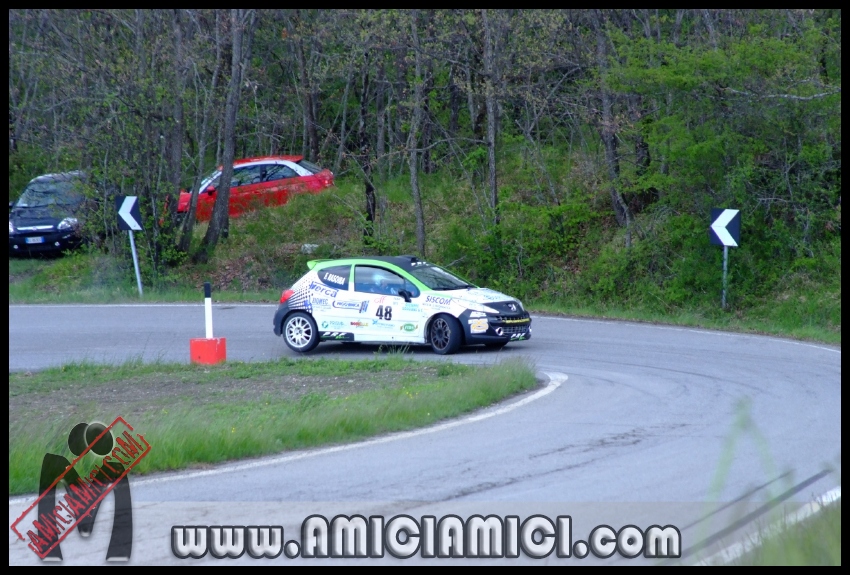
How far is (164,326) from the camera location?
65.5ft

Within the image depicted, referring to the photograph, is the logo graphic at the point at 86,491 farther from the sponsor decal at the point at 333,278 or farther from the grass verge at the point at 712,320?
the grass verge at the point at 712,320

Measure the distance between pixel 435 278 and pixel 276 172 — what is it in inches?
611

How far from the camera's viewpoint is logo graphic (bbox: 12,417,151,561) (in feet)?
19.4

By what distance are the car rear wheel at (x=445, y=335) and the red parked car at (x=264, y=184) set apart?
15.6 m

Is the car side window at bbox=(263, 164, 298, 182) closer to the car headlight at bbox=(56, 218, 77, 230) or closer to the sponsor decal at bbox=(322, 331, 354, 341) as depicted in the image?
the car headlight at bbox=(56, 218, 77, 230)

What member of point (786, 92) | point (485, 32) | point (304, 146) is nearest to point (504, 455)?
point (786, 92)

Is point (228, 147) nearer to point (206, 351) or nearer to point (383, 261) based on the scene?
point (383, 261)

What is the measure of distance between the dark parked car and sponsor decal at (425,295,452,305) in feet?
50.4

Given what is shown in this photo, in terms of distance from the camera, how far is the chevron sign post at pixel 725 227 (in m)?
20.6

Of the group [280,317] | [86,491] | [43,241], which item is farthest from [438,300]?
[43,241]

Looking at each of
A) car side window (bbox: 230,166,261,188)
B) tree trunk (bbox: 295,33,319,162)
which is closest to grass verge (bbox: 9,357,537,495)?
car side window (bbox: 230,166,261,188)

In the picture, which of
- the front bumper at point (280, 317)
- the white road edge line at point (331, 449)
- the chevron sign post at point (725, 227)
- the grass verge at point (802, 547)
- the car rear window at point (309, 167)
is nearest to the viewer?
the grass verge at point (802, 547)

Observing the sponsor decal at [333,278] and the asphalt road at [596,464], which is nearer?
the asphalt road at [596,464]

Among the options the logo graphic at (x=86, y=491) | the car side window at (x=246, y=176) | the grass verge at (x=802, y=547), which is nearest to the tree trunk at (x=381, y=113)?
the car side window at (x=246, y=176)
